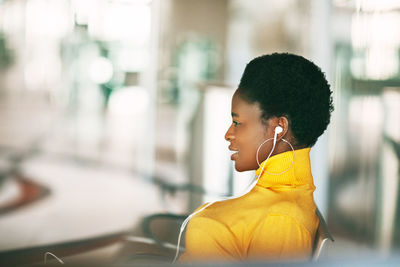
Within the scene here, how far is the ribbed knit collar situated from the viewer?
78 centimetres

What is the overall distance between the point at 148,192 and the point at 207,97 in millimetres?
1873

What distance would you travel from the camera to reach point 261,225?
730mm

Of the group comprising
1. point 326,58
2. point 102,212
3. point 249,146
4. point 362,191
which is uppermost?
point 326,58

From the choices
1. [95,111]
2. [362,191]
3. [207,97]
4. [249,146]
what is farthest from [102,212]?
[249,146]

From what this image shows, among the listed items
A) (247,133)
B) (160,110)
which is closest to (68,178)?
(160,110)

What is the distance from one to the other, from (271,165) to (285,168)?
0.02 meters

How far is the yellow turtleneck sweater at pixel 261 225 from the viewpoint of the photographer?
72 cm

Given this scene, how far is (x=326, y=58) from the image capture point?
2799 mm

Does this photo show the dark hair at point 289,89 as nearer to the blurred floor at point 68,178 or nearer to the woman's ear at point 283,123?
the woman's ear at point 283,123

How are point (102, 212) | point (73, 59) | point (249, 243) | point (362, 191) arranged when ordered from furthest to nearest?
point (73, 59)
point (102, 212)
point (362, 191)
point (249, 243)

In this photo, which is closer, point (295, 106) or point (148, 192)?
point (295, 106)

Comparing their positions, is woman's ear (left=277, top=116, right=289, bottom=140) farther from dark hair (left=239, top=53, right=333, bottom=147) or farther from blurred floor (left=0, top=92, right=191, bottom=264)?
blurred floor (left=0, top=92, right=191, bottom=264)

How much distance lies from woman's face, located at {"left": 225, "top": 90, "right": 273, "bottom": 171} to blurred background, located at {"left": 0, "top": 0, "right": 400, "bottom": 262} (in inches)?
10.0

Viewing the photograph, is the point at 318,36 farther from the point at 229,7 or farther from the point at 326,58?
the point at 229,7
